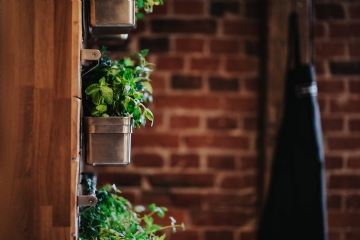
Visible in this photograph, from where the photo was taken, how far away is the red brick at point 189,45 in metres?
1.73

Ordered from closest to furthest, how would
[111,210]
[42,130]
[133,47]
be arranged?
[42,130], [111,210], [133,47]

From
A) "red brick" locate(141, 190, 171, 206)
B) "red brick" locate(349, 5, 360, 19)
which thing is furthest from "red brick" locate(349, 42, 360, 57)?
"red brick" locate(141, 190, 171, 206)

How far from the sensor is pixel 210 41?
174 centimetres

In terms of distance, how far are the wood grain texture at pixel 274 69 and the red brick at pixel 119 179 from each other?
497mm

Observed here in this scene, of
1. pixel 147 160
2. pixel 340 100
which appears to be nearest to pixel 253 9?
pixel 340 100

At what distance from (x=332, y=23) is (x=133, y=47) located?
2.62ft

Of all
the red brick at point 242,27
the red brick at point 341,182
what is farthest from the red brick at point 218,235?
the red brick at point 242,27

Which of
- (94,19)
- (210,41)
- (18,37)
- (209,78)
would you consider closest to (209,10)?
(210,41)

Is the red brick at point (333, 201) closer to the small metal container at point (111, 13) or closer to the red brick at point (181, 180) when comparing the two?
the red brick at point (181, 180)

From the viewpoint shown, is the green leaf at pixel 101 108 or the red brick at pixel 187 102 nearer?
the green leaf at pixel 101 108

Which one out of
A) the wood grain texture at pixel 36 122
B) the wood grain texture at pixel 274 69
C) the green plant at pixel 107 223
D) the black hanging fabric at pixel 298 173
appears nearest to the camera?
the wood grain texture at pixel 36 122

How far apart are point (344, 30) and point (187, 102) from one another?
2.27 ft

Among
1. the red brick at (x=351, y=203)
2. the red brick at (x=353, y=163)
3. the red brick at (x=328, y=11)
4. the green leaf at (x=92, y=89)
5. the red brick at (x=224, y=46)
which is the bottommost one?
the red brick at (x=351, y=203)

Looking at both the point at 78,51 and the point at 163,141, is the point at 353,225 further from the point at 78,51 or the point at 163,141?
the point at 78,51
